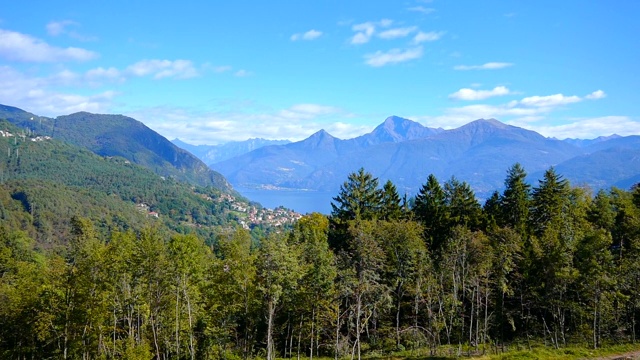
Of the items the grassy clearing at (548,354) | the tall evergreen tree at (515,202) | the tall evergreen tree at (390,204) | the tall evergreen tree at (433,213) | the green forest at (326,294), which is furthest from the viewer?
the tall evergreen tree at (390,204)

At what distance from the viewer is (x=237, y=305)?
96.0ft

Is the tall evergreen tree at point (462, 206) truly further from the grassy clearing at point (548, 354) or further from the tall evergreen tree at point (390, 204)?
the grassy clearing at point (548, 354)

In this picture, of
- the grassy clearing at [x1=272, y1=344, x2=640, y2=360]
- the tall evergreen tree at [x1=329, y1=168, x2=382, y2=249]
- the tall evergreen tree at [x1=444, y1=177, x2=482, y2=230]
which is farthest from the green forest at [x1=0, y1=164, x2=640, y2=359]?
the tall evergreen tree at [x1=329, y1=168, x2=382, y2=249]

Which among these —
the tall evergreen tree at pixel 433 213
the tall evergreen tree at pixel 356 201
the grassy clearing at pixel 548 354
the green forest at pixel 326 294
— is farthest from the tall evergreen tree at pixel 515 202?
the grassy clearing at pixel 548 354

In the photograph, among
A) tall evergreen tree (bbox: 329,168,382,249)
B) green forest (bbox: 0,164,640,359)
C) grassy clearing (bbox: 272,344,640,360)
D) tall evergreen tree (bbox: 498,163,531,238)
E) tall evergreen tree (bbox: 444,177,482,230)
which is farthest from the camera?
tall evergreen tree (bbox: 329,168,382,249)

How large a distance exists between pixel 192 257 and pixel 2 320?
15985 mm

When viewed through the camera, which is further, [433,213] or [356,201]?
[356,201]

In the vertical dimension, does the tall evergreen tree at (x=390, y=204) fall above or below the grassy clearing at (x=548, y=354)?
above

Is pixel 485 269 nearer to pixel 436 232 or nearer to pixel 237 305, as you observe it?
pixel 436 232

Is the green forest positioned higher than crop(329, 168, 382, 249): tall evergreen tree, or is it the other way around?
crop(329, 168, 382, 249): tall evergreen tree

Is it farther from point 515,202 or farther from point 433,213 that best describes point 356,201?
point 515,202

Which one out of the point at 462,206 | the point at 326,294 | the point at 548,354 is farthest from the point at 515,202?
the point at 326,294

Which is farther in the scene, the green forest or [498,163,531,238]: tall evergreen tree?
[498,163,531,238]: tall evergreen tree

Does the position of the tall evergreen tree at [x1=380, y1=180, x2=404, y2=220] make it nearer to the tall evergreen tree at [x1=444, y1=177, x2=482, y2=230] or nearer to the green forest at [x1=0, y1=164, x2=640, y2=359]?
the tall evergreen tree at [x1=444, y1=177, x2=482, y2=230]
